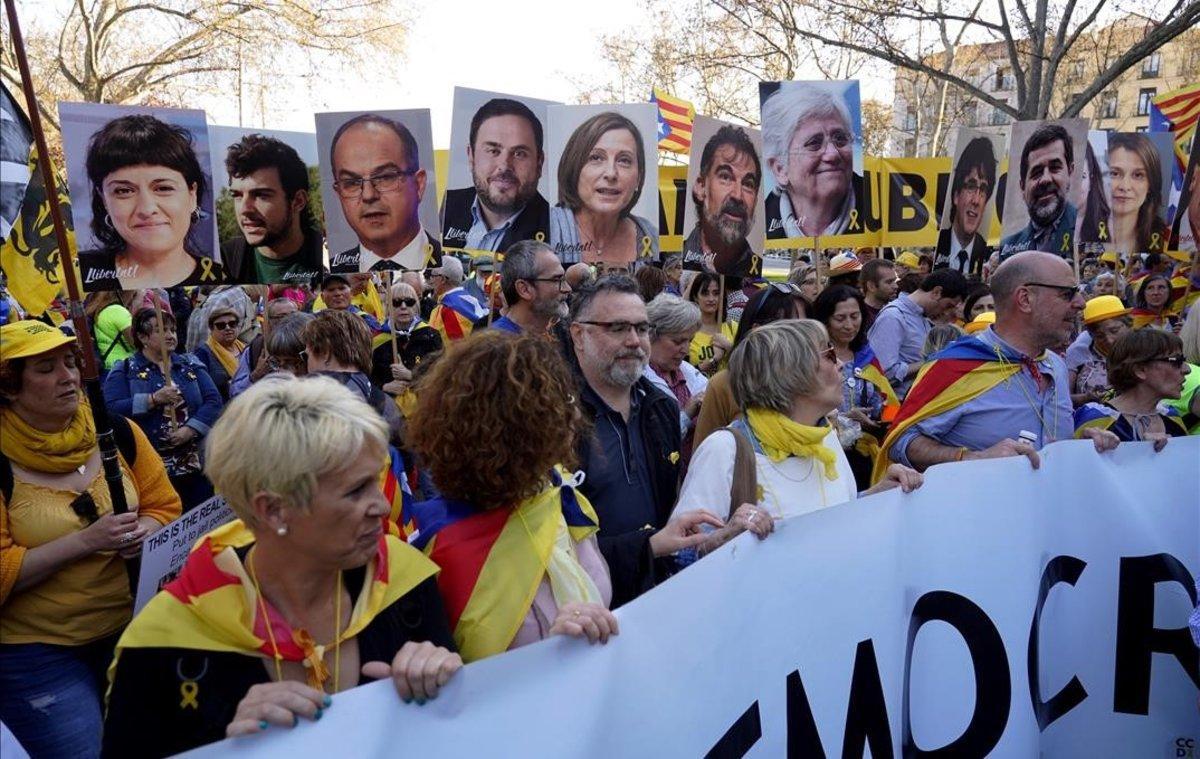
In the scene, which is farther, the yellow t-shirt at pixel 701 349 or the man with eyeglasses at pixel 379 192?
the yellow t-shirt at pixel 701 349

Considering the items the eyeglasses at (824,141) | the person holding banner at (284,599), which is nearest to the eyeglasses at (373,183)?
the eyeglasses at (824,141)

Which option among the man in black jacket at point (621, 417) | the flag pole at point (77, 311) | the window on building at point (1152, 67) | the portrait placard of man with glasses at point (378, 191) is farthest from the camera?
the window on building at point (1152, 67)

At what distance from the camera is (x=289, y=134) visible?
657 cm

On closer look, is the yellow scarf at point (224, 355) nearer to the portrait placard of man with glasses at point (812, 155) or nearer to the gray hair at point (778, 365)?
the portrait placard of man with glasses at point (812, 155)

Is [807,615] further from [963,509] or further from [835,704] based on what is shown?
[963,509]

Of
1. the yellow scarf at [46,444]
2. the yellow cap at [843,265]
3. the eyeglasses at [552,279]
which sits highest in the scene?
the yellow cap at [843,265]

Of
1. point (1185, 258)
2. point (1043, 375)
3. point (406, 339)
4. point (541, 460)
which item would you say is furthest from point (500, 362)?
point (1185, 258)

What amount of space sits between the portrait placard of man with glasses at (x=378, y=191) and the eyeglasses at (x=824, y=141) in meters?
2.88

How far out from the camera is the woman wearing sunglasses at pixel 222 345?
6902 mm

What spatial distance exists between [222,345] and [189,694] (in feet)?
18.3

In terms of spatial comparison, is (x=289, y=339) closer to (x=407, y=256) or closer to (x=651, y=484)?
(x=407, y=256)

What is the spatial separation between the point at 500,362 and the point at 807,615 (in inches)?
43.7

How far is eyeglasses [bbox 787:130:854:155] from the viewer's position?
7.58 m

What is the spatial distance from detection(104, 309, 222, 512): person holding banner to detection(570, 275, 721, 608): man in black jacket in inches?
108
